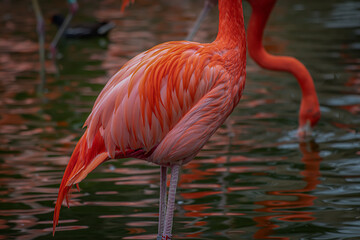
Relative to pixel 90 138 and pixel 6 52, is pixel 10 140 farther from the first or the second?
pixel 6 52

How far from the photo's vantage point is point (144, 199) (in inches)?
164

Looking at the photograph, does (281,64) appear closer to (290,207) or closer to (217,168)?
(217,168)

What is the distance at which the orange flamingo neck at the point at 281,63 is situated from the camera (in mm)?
5348

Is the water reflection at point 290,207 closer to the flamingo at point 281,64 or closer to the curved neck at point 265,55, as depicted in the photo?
the flamingo at point 281,64

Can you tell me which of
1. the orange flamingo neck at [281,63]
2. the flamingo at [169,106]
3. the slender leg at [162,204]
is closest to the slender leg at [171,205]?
the flamingo at [169,106]

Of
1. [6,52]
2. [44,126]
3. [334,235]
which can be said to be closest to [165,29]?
[6,52]

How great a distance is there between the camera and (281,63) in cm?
542

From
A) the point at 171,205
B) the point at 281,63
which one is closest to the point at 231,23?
the point at 171,205

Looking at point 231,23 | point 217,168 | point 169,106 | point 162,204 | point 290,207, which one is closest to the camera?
point 169,106

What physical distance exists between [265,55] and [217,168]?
4.42 ft

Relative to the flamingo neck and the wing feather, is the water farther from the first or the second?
the flamingo neck

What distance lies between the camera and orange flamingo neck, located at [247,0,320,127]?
17.5 feet

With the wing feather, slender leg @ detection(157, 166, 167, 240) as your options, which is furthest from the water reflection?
the wing feather

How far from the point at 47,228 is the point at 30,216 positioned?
0.27 meters
